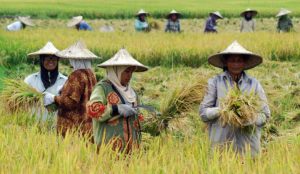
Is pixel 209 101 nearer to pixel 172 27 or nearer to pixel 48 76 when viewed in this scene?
pixel 48 76

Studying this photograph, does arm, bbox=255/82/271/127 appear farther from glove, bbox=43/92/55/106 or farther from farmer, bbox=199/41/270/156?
glove, bbox=43/92/55/106

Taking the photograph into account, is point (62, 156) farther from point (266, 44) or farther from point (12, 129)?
point (266, 44)

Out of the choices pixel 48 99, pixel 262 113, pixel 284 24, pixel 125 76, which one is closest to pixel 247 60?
pixel 262 113

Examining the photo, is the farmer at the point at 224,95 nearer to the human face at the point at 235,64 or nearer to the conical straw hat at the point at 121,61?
the human face at the point at 235,64

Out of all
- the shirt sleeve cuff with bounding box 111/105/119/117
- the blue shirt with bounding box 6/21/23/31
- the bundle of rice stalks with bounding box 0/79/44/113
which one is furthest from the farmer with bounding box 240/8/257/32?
the shirt sleeve cuff with bounding box 111/105/119/117

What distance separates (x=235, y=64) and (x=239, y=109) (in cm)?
48

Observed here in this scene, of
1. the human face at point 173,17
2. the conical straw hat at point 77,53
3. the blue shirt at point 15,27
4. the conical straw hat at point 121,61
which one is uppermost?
the conical straw hat at point 121,61

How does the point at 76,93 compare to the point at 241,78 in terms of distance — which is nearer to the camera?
the point at 241,78

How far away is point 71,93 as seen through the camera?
206 inches

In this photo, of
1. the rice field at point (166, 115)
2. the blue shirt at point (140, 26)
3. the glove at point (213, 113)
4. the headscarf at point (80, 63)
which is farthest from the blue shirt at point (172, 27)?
the glove at point (213, 113)

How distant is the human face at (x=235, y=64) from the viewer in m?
4.62

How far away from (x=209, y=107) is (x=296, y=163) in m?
0.99

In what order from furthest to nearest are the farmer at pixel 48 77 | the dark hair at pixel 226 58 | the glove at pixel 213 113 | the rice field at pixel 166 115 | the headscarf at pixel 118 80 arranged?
the farmer at pixel 48 77
the dark hair at pixel 226 58
the headscarf at pixel 118 80
the glove at pixel 213 113
the rice field at pixel 166 115

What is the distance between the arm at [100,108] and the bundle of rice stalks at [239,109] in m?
0.77
